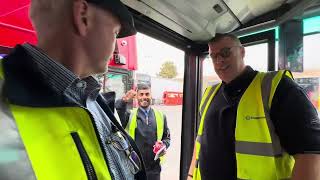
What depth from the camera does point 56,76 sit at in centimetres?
73

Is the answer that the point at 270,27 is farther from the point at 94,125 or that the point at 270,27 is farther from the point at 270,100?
the point at 94,125

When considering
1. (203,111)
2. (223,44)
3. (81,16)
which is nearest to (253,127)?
(203,111)

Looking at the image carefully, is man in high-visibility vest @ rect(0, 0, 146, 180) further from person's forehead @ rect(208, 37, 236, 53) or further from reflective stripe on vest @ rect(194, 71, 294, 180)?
person's forehead @ rect(208, 37, 236, 53)

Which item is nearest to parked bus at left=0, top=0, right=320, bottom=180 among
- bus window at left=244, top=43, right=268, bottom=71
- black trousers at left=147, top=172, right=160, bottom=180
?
bus window at left=244, top=43, right=268, bottom=71

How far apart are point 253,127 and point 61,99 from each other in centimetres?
120

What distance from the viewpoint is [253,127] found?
5.24ft

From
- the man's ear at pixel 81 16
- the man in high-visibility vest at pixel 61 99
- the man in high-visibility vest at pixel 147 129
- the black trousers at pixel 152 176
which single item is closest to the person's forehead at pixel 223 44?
the man in high-visibility vest at pixel 61 99

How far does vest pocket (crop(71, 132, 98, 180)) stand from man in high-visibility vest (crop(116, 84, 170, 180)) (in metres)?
2.59

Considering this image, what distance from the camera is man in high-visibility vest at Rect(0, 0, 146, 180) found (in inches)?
22.8

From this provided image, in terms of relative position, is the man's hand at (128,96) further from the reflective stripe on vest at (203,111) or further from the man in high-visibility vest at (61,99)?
the man in high-visibility vest at (61,99)

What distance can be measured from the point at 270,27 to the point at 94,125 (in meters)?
1.80

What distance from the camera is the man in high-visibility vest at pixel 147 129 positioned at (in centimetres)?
347

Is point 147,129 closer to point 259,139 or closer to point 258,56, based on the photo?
point 258,56

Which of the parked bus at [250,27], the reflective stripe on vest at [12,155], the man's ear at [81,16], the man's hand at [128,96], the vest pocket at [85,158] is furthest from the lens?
the man's hand at [128,96]
